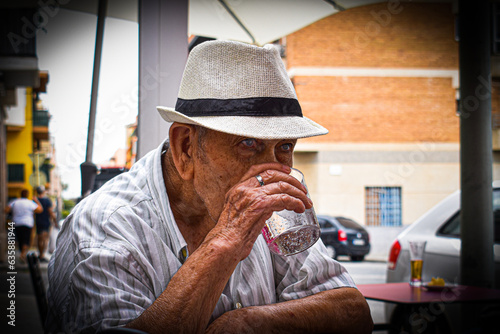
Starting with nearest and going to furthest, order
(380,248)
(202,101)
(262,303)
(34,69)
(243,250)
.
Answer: (243,250)
(202,101)
(262,303)
(34,69)
(380,248)

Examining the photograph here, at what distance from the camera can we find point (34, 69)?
12922 mm

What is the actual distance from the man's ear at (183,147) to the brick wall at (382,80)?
840 inches

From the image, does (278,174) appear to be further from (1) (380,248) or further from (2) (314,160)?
(2) (314,160)

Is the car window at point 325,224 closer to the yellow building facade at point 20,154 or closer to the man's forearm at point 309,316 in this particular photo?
the man's forearm at point 309,316

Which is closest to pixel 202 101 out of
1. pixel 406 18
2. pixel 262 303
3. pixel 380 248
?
pixel 262 303

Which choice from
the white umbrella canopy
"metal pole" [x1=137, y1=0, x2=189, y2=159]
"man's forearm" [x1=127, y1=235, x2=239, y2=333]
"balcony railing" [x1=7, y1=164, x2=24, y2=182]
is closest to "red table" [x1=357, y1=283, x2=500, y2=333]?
"metal pole" [x1=137, y1=0, x2=189, y2=159]

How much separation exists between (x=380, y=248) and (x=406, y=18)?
1110cm

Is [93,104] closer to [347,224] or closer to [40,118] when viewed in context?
[347,224]

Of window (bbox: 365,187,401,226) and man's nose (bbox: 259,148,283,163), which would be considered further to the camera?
window (bbox: 365,187,401,226)

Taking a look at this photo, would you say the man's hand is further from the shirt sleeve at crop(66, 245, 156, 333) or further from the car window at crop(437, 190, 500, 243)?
the car window at crop(437, 190, 500, 243)

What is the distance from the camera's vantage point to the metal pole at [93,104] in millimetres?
3904

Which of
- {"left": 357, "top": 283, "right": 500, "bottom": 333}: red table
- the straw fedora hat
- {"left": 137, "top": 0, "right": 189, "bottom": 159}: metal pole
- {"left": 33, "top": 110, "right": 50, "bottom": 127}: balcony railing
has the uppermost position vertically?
{"left": 33, "top": 110, "right": 50, "bottom": 127}: balcony railing

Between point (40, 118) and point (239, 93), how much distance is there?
3106cm

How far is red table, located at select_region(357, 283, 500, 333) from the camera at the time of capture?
2.99m
